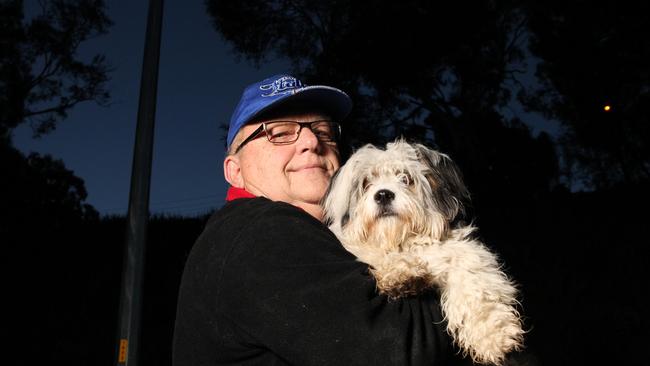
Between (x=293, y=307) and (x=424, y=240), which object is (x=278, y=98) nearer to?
(x=424, y=240)

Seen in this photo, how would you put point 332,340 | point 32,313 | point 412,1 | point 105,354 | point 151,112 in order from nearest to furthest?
point 332,340
point 151,112
point 105,354
point 32,313
point 412,1

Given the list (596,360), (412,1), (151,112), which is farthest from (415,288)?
(412,1)

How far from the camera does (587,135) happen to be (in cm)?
2834

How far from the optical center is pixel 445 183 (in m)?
3.79

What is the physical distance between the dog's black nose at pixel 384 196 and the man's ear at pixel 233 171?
0.95m

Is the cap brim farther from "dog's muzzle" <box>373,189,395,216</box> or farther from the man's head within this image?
"dog's muzzle" <box>373,189,395,216</box>

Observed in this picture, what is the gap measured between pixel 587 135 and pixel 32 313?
973 inches

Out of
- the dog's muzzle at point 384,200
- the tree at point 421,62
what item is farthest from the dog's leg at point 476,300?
the tree at point 421,62

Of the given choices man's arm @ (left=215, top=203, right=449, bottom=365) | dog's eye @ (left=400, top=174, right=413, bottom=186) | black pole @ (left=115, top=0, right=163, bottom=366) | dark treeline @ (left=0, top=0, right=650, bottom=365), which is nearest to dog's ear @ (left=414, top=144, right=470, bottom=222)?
dog's eye @ (left=400, top=174, right=413, bottom=186)

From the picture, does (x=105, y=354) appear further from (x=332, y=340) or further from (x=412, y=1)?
(x=412, y=1)

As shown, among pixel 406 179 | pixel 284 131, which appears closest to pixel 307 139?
pixel 284 131

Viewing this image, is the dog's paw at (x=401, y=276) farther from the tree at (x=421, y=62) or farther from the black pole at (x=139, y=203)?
the tree at (x=421, y=62)

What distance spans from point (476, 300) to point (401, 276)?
0.51 meters

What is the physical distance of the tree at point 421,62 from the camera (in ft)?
74.5
